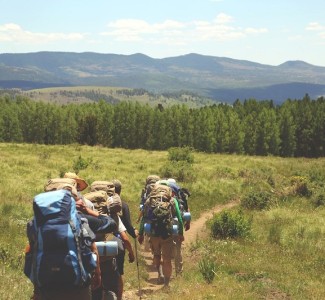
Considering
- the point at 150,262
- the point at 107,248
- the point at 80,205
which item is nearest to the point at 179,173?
the point at 150,262

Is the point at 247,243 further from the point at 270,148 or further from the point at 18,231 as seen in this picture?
the point at 270,148

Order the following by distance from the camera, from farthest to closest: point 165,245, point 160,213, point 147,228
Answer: point 165,245
point 147,228
point 160,213

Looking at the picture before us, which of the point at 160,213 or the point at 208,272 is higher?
the point at 160,213

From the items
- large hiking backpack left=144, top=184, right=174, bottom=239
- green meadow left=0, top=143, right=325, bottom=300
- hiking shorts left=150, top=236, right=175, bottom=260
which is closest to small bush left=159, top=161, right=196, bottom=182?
green meadow left=0, top=143, right=325, bottom=300

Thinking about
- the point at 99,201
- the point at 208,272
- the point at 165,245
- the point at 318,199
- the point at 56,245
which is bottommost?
the point at 318,199

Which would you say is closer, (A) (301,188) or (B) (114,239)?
(B) (114,239)

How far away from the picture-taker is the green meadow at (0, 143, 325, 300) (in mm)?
9102

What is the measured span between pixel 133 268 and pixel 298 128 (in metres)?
72.8

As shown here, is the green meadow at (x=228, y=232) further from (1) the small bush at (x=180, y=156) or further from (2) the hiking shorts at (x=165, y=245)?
(1) the small bush at (x=180, y=156)

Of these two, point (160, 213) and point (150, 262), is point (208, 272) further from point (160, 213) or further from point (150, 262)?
point (150, 262)

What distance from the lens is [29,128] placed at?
293 ft

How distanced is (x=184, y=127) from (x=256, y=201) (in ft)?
200

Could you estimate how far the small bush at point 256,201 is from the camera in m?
23.7

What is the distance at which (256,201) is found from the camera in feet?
78.1
